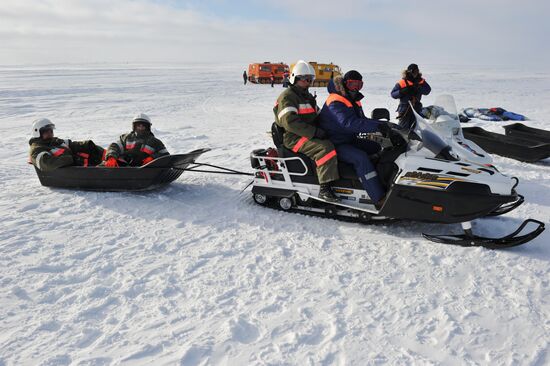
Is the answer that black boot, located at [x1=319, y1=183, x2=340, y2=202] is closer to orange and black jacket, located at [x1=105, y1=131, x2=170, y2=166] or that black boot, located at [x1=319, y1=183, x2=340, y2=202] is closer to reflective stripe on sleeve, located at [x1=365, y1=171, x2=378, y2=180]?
reflective stripe on sleeve, located at [x1=365, y1=171, x2=378, y2=180]

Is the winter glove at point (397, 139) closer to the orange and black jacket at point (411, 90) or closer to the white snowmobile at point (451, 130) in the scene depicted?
the white snowmobile at point (451, 130)

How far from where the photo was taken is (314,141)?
14.4 feet

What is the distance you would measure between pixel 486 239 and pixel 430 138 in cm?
103

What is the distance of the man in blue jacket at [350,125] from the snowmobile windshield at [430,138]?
12.1 inches

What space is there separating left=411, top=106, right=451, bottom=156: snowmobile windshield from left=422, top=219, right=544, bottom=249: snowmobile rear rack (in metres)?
0.72

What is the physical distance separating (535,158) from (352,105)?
4017mm

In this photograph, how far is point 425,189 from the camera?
386 cm

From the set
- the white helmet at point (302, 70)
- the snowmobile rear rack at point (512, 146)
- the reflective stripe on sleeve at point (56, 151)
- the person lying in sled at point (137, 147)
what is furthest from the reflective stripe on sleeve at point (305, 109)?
the snowmobile rear rack at point (512, 146)

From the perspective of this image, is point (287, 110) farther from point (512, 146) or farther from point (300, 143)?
point (512, 146)

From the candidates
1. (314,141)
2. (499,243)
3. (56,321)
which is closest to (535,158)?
(499,243)

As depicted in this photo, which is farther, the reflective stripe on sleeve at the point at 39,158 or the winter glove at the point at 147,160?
the winter glove at the point at 147,160

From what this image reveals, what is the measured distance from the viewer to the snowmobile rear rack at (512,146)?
6.49 metres

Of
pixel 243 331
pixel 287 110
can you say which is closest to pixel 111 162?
pixel 287 110

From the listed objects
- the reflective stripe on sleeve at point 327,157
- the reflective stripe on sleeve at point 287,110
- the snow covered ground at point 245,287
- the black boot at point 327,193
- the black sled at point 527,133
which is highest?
the reflective stripe on sleeve at point 287,110
